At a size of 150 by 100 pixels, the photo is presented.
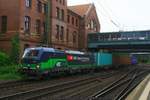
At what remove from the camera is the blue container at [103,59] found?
156 feet

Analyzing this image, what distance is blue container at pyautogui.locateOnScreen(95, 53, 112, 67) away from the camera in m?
47.7

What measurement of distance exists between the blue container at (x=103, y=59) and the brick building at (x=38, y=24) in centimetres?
774

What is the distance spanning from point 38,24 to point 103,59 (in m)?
11.2

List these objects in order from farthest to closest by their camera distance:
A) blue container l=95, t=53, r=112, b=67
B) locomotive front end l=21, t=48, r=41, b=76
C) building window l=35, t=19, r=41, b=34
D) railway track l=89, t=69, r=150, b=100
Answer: building window l=35, t=19, r=41, b=34, blue container l=95, t=53, r=112, b=67, locomotive front end l=21, t=48, r=41, b=76, railway track l=89, t=69, r=150, b=100

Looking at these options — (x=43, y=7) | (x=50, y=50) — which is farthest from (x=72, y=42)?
(x=50, y=50)

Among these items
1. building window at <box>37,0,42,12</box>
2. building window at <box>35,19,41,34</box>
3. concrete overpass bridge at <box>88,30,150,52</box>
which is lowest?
concrete overpass bridge at <box>88,30,150,52</box>

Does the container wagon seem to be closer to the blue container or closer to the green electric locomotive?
the blue container

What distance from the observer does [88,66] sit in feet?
139

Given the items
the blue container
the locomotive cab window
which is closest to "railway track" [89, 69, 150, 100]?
the locomotive cab window

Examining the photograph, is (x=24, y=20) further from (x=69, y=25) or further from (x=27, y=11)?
(x=69, y=25)

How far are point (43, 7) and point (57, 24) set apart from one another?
4856mm

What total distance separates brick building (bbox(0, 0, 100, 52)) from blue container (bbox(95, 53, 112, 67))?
774 cm

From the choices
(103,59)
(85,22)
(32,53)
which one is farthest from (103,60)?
(32,53)

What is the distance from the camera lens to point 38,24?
164ft
